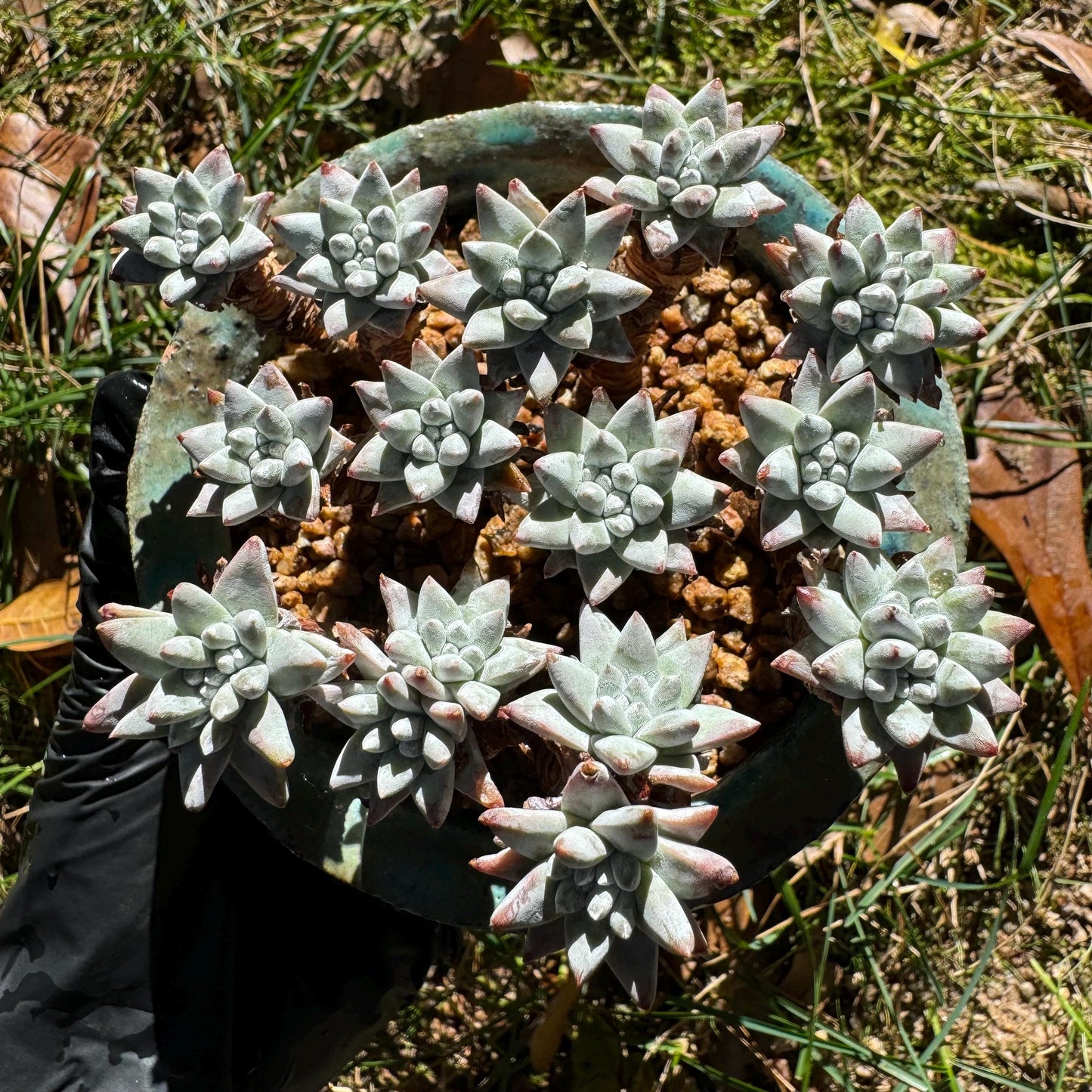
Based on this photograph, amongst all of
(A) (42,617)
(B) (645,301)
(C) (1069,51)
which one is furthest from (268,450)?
(C) (1069,51)

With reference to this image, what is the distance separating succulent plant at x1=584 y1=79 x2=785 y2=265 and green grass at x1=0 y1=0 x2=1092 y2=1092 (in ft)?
3.69

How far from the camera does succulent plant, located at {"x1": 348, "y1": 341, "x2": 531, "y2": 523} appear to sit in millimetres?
1194

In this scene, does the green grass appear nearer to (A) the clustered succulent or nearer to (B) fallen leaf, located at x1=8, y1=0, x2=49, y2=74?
(B) fallen leaf, located at x1=8, y1=0, x2=49, y2=74

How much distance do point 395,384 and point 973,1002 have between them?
1976mm

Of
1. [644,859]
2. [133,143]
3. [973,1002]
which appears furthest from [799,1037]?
[133,143]

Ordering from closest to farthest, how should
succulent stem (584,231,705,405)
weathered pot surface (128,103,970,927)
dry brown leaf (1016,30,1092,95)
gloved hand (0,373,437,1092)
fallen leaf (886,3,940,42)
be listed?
succulent stem (584,231,705,405) < weathered pot surface (128,103,970,927) < gloved hand (0,373,437,1092) < dry brown leaf (1016,30,1092,95) < fallen leaf (886,3,940,42)

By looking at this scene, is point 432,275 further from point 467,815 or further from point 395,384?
point 467,815

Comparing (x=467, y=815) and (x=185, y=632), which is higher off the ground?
(x=185, y=632)

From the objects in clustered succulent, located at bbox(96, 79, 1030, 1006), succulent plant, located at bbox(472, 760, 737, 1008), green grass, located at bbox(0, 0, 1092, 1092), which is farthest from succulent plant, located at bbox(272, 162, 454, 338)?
green grass, located at bbox(0, 0, 1092, 1092)

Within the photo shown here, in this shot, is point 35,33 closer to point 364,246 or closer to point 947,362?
point 364,246

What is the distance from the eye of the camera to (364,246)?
48.2 inches

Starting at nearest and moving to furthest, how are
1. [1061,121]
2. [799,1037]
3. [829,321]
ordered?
[829,321] → [799,1037] → [1061,121]

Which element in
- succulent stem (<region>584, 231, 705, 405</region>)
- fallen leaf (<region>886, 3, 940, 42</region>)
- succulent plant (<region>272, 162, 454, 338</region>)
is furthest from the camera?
fallen leaf (<region>886, 3, 940, 42</region>)

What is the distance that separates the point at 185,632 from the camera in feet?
4.00
